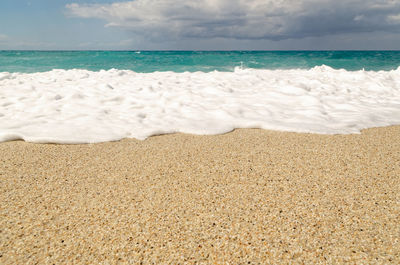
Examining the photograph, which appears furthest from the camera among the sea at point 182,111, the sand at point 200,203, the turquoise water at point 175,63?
the turquoise water at point 175,63

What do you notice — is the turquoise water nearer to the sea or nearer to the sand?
the sea

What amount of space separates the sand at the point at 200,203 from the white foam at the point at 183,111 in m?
0.47

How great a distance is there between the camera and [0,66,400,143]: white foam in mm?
3043

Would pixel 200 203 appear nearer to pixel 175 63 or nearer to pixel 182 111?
pixel 182 111

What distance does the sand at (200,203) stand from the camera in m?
1.26

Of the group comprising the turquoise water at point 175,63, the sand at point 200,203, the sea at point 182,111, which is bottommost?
the sand at point 200,203

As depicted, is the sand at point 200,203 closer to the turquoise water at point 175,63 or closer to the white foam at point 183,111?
the white foam at point 183,111

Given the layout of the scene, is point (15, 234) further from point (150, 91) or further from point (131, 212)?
point (150, 91)

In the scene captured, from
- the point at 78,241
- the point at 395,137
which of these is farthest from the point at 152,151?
the point at 395,137

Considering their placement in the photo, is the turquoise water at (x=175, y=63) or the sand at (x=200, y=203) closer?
the sand at (x=200, y=203)

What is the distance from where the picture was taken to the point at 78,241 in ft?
4.36

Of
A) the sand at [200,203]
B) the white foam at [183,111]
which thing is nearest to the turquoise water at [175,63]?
the white foam at [183,111]

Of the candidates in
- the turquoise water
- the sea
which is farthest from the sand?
the turquoise water

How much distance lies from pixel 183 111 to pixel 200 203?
2.39 metres
